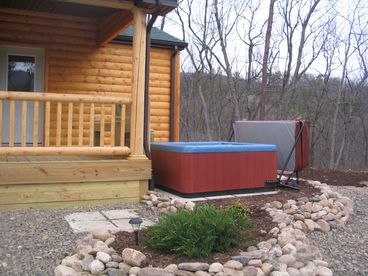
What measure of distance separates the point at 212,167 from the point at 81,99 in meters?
2.12

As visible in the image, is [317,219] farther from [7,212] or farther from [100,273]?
[7,212]

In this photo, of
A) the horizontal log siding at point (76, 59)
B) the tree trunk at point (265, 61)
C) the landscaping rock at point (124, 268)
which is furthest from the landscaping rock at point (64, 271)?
the tree trunk at point (265, 61)

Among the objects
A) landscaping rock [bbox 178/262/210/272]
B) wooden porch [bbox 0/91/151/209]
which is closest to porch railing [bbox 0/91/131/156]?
wooden porch [bbox 0/91/151/209]

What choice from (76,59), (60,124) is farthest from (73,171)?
(76,59)

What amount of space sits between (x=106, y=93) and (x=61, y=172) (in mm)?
3691

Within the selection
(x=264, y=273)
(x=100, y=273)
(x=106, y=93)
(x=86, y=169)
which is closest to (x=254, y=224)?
(x=264, y=273)

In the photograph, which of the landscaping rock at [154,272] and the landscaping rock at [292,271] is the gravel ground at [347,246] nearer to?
the landscaping rock at [292,271]

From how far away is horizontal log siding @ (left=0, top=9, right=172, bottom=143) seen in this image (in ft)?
27.4

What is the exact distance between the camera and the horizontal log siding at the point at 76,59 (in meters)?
8.36

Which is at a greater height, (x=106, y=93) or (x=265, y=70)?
(x=265, y=70)

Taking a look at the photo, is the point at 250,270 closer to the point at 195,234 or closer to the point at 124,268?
the point at 195,234

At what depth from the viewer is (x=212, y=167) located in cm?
639

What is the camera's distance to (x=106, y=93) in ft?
30.4

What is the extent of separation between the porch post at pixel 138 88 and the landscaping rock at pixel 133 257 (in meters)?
2.67
